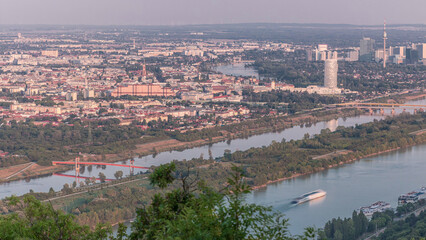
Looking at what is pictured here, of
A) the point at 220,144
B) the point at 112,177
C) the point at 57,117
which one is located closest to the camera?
the point at 112,177

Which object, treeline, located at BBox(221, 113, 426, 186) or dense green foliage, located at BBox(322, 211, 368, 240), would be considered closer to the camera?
dense green foliage, located at BBox(322, 211, 368, 240)

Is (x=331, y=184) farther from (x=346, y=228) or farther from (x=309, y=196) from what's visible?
(x=346, y=228)

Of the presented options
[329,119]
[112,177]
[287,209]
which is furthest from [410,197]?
[329,119]

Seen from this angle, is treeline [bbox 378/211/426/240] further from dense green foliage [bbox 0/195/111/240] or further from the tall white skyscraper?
the tall white skyscraper

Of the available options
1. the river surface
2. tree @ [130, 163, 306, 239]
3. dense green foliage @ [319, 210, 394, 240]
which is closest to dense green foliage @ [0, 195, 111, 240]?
tree @ [130, 163, 306, 239]

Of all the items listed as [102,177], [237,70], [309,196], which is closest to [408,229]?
[309,196]

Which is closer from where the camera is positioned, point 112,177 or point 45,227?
point 45,227

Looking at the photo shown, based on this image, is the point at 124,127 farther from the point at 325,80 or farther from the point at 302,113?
the point at 325,80

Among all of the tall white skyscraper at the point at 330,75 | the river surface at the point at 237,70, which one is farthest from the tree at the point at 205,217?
the river surface at the point at 237,70
